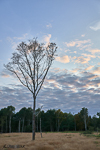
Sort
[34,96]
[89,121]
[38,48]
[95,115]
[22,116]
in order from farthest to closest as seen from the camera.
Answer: [22,116] < [89,121] < [95,115] < [38,48] < [34,96]

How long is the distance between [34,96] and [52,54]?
681 cm

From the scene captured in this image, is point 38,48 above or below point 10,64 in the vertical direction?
above

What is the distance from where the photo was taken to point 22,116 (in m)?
76.2

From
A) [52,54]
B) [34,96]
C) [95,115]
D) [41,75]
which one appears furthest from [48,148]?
[95,115]

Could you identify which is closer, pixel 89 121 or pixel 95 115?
pixel 95 115

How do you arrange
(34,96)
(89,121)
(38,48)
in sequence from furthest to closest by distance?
(89,121) < (38,48) < (34,96)

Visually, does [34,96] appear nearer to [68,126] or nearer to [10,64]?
[10,64]

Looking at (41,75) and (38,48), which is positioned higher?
(38,48)

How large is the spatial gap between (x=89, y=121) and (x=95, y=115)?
23.3ft

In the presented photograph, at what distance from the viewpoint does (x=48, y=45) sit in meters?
20.5

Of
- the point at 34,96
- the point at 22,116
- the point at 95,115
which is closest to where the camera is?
the point at 34,96

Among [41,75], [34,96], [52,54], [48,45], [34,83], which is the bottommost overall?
[34,96]

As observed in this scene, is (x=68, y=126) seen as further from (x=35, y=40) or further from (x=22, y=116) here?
(x=35, y=40)

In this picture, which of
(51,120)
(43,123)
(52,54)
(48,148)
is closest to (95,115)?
(51,120)
